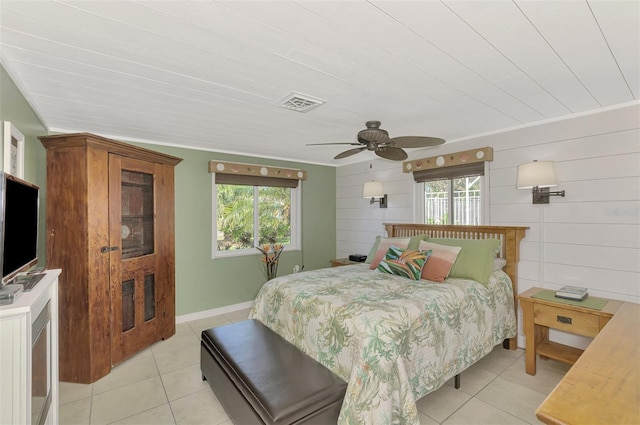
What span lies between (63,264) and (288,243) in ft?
9.82

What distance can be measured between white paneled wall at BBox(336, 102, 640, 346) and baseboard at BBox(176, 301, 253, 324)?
11.5ft

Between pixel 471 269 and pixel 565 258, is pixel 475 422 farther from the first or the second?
pixel 565 258

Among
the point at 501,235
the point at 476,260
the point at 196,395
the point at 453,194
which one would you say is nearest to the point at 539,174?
the point at 501,235

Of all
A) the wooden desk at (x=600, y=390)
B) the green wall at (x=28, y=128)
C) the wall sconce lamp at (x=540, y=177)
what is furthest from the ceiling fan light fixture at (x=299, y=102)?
the wooden desk at (x=600, y=390)

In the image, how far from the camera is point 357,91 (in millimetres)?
2232

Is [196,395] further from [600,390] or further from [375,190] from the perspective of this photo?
[375,190]

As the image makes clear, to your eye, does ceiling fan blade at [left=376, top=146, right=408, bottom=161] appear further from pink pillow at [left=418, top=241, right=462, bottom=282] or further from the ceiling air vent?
pink pillow at [left=418, top=241, right=462, bottom=282]

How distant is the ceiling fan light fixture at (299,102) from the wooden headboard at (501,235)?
2.29 meters

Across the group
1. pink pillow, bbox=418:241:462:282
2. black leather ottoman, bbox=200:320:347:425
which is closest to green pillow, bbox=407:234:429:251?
pink pillow, bbox=418:241:462:282

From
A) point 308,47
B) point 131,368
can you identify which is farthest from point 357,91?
point 131,368

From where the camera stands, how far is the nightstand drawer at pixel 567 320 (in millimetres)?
2314

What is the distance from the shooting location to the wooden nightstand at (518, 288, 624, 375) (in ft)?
7.60

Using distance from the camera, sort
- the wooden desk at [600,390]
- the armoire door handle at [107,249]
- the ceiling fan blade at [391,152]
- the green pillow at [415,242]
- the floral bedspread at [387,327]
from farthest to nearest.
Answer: the green pillow at [415,242] < the ceiling fan blade at [391,152] < the armoire door handle at [107,249] < the floral bedspread at [387,327] < the wooden desk at [600,390]

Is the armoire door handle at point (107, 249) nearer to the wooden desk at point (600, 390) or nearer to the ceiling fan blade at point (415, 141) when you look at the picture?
the ceiling fan blade at point (415, 141)
